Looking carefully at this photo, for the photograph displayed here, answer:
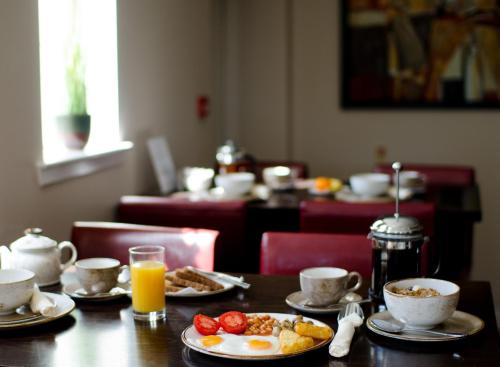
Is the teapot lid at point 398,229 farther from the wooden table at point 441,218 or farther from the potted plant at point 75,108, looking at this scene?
the potted plant at point 75,108

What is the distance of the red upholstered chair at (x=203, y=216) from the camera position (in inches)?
121

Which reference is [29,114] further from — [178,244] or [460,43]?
[460,43]

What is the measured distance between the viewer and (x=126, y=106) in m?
3.55

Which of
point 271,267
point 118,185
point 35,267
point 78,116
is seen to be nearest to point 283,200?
point 118,185

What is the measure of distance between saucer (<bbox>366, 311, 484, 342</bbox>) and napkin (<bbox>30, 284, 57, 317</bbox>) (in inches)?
26.4

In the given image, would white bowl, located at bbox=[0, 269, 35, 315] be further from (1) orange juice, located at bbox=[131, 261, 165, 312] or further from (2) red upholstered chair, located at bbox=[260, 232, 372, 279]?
(2) red upholstered chair, located at bbox=[260, 232, 372, 279]

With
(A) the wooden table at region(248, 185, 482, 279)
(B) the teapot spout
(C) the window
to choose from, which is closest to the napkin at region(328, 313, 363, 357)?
(B) the teapot spout

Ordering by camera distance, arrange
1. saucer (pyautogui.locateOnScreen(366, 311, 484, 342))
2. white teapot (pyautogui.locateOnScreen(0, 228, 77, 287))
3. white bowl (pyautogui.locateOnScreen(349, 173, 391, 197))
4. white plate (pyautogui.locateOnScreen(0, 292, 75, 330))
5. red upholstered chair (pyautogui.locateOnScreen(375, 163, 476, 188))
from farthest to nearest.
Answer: red upholstered chair (pyautogui.locateOnScreen(375, 163, 476, 188)) < white bowl (pyautogui.locateOnScreen(349, 173, 391, 197)) < white teapot (pyautogui.locateOnScreen(0, 228, 77, 287)) < white plate (pyautogui.locateOnScreen(0, 292, 75, 330)) < saucer (pyautogui.locateOnScreen(366, 311, 484, 342))

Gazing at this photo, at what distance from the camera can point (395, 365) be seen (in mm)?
1426

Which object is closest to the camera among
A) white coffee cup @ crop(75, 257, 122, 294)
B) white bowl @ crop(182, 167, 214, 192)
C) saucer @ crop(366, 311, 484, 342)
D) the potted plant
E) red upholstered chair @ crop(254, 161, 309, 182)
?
saucer @ crop(366, 311, 484, 342)

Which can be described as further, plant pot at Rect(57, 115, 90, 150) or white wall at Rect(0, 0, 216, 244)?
plant pot at Rect(57, 115, 90, 150)

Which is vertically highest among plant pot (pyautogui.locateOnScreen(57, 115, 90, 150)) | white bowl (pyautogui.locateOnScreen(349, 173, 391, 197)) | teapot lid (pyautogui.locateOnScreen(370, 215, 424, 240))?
plant pot (pyautogui.locateOnScreen(57, 115, 90, 150))

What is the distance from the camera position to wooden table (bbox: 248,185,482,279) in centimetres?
321

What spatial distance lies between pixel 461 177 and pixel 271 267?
7.40 feet
